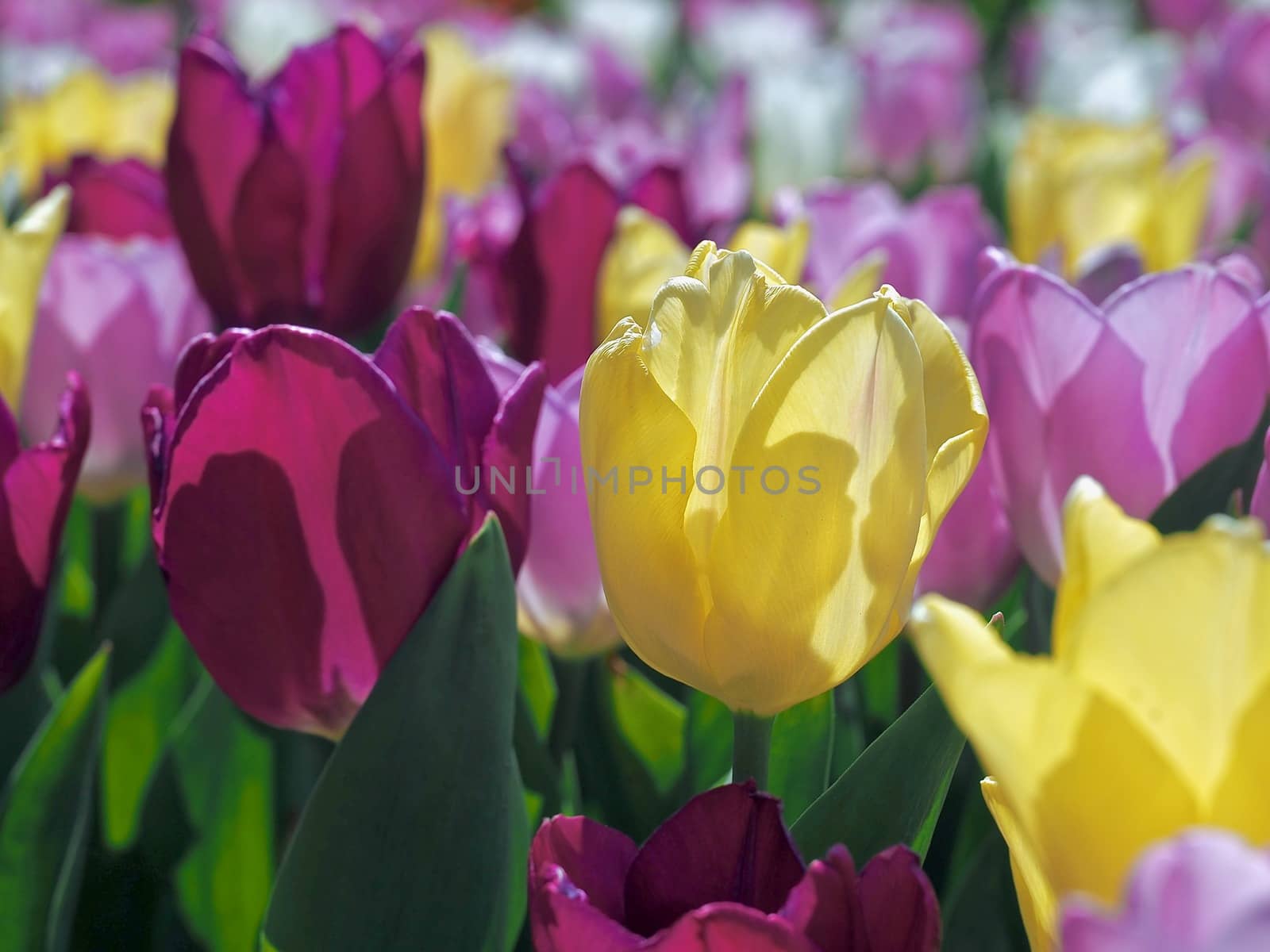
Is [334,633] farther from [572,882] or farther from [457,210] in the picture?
[457,210]

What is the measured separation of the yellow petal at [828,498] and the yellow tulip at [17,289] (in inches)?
12.6

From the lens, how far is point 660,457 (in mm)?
453

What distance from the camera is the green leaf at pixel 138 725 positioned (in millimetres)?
771

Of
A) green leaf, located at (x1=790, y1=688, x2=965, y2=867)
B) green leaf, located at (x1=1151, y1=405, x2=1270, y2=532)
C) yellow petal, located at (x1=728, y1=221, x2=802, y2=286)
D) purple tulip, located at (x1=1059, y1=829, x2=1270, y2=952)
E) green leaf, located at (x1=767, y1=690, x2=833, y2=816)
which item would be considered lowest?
green leaf, located at (x1=767, y1=690, x2=833, y2=816)

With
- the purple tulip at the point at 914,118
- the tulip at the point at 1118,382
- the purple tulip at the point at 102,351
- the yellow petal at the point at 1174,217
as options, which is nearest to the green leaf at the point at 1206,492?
the tulip at the point at 1118,382

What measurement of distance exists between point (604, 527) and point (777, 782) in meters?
0.18

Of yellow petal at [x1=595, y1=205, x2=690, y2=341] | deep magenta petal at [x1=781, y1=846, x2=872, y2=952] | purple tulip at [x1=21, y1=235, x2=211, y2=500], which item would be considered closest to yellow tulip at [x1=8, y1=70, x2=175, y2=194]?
purple tulip at [x1=21, y1=235, x2=211, y2=500]

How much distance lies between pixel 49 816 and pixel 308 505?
0.70 ft

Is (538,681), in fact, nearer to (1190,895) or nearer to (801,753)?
(801,753)

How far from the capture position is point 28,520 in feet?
1.71

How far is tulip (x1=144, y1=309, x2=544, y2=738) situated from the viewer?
1.58ft

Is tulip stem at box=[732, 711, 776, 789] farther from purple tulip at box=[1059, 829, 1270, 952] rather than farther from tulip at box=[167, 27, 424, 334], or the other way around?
tulip at box=[167, 27, 424, 334]

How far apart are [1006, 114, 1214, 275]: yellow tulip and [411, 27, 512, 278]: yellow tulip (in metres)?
0.43

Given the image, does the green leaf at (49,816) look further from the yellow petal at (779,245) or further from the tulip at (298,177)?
the yellow petal at (779,245)
